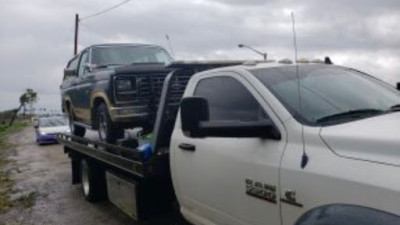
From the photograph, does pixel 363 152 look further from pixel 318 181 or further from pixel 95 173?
pixel 95 173

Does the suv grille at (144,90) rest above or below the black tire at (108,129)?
above

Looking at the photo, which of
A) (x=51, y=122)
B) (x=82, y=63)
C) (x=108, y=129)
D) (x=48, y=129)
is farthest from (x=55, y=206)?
(x=51, y=122)

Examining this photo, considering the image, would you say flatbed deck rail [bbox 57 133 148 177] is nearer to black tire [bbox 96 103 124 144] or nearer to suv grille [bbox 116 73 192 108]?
black tire [bbox 96 103 124 144]

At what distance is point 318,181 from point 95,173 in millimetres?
5797

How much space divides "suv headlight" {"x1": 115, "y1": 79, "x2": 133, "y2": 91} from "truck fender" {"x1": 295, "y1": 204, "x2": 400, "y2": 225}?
4670 millimetres

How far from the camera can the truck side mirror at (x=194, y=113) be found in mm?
3441

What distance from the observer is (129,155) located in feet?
19.2

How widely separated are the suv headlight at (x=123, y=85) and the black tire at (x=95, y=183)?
5.01 feet

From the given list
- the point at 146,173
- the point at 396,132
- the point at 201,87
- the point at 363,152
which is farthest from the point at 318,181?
the point at 146,173

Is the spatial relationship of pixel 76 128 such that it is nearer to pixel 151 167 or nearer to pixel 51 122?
pixel 151 167

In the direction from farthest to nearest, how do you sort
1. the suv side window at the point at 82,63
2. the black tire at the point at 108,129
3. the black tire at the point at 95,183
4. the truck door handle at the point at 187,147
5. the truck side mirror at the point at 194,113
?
the suv side window at the point at 82,63 → the black tire at the point at 95,183 → the black tire at the point at 108,129 → the truck door handle at the point at 187,147 → the truck side mirror at the point at 194,113

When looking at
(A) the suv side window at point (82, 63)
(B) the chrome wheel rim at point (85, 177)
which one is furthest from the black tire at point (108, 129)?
(A) the suv side window at point (82, 63)

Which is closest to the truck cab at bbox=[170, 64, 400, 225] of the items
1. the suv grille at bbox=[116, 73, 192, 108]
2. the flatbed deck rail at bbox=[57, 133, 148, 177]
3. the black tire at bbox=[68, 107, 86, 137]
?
the flatbed deck rail at bbox=[57, 133, 148, 177]

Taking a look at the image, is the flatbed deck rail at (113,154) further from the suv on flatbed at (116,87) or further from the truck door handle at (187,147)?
the truck door handle at (187,147)
